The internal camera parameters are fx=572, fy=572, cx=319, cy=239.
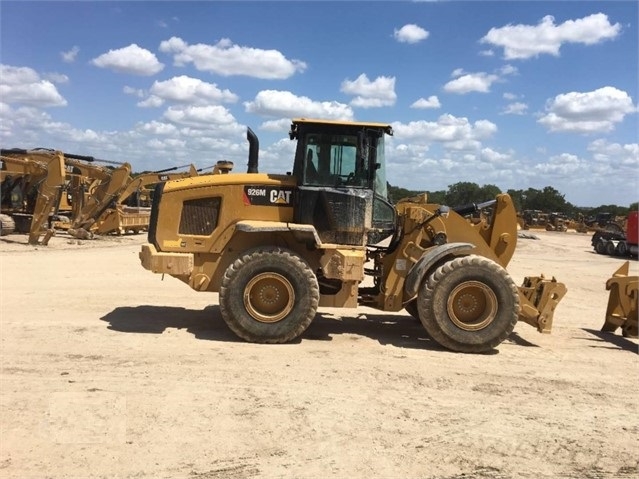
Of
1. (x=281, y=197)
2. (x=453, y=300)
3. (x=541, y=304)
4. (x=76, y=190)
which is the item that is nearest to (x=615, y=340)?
(x=541, y=304)

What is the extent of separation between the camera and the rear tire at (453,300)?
6969mm

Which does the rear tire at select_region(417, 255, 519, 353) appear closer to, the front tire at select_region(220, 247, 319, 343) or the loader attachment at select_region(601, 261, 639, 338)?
the front tire at select_region(220, 247, 319, 343)

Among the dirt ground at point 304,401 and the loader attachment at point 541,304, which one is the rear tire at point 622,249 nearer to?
the dirt ground at point 304,401

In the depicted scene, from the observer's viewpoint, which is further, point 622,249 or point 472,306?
point 622,249

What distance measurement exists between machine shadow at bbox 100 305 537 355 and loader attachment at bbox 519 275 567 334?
344 millimetres

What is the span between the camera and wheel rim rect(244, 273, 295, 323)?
7.05m

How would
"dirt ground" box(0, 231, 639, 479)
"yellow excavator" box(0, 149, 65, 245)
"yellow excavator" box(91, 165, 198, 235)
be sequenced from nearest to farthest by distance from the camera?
1. "dirt ground" box(0, 231, 639, 479)
2. "yellow excavator" box(0, 149, 65, 245)
3. "yellow excavator" box(91, 165, 198, 235)

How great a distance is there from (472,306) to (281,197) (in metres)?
2.79

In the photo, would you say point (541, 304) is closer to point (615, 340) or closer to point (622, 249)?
point (615, 340)

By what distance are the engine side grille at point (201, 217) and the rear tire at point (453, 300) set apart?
2874 mm

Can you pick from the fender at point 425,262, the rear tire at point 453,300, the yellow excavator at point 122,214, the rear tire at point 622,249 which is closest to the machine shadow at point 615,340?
the rear tire at point 453,300

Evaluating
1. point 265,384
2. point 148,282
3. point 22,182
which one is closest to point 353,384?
point 265,384

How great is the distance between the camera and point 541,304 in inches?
292

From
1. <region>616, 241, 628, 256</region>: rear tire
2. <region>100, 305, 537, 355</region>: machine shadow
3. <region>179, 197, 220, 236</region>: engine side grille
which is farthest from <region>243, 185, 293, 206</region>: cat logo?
<region>616, 241, 628, 256</region>: rear tire
